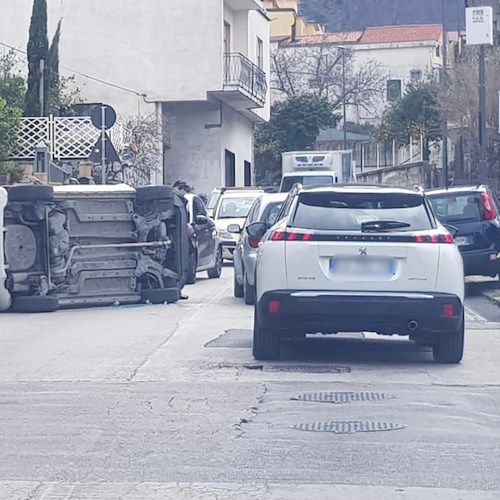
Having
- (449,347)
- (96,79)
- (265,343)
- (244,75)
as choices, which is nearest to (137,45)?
(96,79)

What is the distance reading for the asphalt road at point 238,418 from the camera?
682cm

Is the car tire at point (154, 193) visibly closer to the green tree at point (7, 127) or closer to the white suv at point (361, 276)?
the white suv at point (361, 276)

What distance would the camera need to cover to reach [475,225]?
1942cm

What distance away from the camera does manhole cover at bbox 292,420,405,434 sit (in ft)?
27.3

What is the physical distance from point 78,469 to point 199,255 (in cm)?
1455

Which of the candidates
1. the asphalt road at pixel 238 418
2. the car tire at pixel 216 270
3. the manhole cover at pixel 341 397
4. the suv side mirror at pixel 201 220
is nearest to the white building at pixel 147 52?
the car tire at pixel 216 270

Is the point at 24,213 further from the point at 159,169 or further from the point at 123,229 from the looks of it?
the point at 159,169

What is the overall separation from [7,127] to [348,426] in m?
23.8

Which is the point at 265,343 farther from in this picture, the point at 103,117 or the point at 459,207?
the point at 103,117

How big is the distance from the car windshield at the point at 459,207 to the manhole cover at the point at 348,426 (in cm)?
1124

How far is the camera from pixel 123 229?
1672 cm

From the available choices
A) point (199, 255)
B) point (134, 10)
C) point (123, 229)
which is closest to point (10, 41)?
point (134, 10)

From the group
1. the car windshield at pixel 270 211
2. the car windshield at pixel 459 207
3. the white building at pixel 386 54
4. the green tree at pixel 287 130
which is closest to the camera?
the car windshield at pixel 270 211

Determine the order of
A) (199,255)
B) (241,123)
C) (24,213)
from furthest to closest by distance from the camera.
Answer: (241,123) → (199,255) → (24,213)
